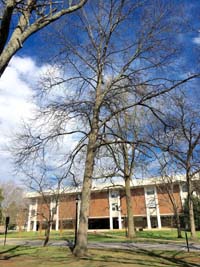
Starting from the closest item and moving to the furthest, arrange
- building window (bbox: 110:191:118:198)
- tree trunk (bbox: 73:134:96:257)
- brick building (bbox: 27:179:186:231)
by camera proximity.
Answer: tree trunk (bbox: 73:134:96:257) < brick building (bbox: 27:179:186:231) < building window (bbox: 110:191:118:198)

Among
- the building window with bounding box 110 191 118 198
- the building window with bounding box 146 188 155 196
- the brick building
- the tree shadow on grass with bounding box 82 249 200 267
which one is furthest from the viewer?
the building window with bounding box 110 191 118 198

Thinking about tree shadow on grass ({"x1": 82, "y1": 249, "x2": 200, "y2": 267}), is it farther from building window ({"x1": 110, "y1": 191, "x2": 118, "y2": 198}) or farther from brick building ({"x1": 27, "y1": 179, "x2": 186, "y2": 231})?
building window ({"x1": 110, "y1": 191, "x2": 118, "y2": 198})

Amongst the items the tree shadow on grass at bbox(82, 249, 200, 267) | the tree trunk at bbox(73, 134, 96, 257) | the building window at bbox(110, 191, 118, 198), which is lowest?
the tree shadow on grass at bbox(82, 249, 200, 267)

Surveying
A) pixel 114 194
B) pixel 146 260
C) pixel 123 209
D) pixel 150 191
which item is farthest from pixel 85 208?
pixel 114 194

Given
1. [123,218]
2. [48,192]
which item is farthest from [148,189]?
[48,192]

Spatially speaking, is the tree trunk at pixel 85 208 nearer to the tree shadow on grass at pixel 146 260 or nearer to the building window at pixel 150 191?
the tree shadow on grass at pixel 146 260

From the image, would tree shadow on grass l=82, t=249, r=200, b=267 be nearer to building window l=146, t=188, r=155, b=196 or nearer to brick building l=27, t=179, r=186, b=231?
brick building l=27, t=179, r=186, b=231

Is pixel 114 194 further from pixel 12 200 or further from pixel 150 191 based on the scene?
pixel 12 200

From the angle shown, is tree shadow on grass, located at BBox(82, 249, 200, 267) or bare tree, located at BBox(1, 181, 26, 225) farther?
bare tree, located at BBox(1, 181, 26, 225)

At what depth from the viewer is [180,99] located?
12.2m

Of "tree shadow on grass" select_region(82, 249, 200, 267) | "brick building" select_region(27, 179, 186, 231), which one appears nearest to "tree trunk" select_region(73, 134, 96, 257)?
"tree shadow on grass" select_region(82, 249, 200, 267)

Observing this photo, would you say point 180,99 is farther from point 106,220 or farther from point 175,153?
point 106,220

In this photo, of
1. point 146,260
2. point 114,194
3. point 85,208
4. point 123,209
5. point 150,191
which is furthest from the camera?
point 114,194

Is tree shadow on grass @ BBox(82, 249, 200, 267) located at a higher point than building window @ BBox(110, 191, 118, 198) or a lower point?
lower
